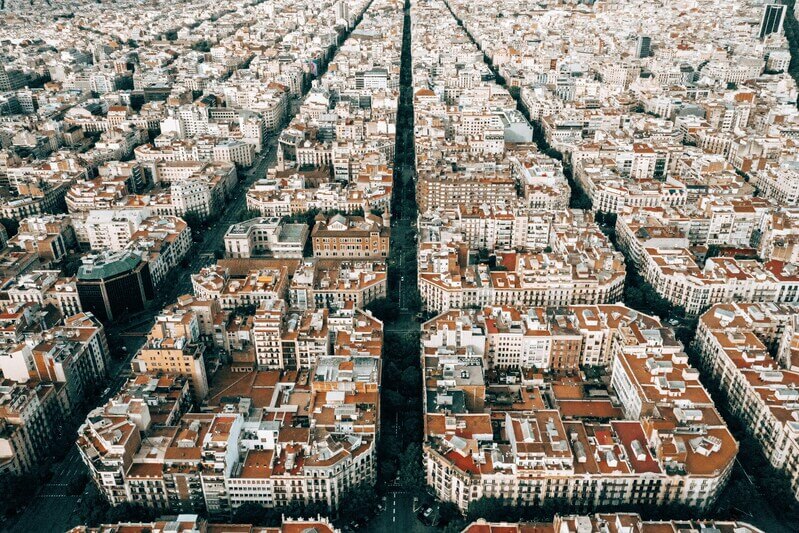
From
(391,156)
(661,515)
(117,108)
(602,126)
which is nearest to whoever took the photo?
(661,515)

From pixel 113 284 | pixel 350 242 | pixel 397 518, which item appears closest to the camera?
pixel 397 518

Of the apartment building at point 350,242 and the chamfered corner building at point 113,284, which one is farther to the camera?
the apartment building at point 350,242

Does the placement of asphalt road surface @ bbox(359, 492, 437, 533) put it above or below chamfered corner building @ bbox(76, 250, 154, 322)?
below

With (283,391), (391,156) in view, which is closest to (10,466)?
(283,391)

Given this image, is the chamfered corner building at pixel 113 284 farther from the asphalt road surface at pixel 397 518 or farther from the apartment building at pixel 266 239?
the asphalt road surface at pixel 397 518

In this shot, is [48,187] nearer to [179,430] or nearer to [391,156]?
[391,156]

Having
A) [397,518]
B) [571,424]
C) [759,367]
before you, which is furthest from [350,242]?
[759,367]

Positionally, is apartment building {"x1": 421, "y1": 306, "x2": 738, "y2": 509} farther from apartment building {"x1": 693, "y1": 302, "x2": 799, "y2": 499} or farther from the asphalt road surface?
apartment building {"x1": 693, "y1": 302, "x2": 799, "y2": 499}

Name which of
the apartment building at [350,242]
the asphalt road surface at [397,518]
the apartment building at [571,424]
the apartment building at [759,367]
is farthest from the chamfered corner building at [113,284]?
the apartment building at [759,367]

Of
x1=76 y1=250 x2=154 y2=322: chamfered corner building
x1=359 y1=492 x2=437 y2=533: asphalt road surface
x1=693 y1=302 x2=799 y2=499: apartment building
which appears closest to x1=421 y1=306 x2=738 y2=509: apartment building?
x1=359 y1=492 x2=437 y2=533: asphalt road surface

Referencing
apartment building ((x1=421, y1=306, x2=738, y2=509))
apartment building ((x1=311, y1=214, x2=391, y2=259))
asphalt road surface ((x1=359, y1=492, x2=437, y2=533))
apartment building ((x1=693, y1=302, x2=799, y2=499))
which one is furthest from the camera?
apartment building ((x1=311, y1=214, x2=391, y2=259))

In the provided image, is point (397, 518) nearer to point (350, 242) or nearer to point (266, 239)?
point (350, 242)
